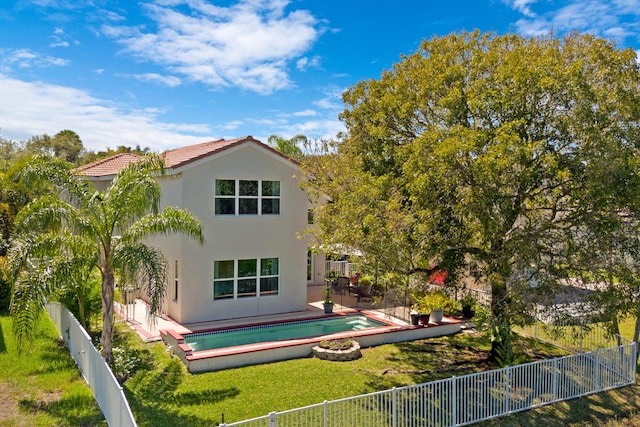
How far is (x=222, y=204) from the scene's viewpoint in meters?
19.2

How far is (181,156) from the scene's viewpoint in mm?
20469

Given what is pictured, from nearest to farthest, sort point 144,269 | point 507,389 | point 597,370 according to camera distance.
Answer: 1. point 507,389
2. point 144,269
3. point 597,370

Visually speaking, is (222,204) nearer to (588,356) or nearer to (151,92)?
(588,356)

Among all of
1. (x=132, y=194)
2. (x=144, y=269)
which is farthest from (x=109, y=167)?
(x=144, y=269)

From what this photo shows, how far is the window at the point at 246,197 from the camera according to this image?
62.6 ft

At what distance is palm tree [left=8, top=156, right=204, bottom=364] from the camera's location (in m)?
11.2

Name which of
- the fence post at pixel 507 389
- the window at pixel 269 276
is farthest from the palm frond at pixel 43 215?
the fence post at pixel 507 389

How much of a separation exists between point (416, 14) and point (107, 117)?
26587 mm

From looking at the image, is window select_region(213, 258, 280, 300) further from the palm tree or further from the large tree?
the large tree

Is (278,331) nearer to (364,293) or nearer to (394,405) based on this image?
(364,293)

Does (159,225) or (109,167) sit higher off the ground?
(109,167)

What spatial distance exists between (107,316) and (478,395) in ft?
35.1

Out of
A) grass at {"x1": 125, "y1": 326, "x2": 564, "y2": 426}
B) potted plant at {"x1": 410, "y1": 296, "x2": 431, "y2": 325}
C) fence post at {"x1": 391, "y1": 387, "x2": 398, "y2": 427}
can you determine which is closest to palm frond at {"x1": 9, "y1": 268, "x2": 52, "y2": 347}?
grass at {"x1": 125, "y1": 326, "x2": 564, "y2": 426}

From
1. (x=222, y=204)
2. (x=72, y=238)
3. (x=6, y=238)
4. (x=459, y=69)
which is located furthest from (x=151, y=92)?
(x=459, y=69)
